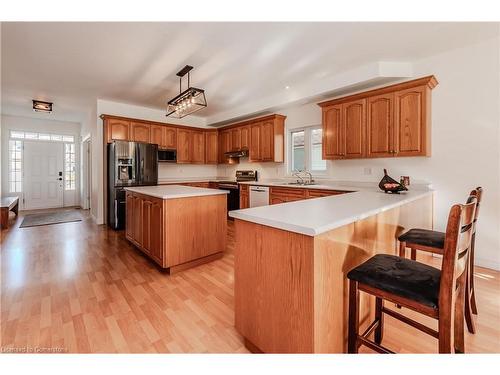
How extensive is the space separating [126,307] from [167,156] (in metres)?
4.08

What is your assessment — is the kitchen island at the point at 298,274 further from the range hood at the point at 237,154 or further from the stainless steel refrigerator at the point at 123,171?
the range hood at the point at 237,154

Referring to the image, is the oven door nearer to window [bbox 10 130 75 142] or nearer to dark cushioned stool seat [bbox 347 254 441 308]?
dark cushioned stool seat [bbox 347 254 441 308]

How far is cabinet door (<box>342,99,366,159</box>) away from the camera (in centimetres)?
346

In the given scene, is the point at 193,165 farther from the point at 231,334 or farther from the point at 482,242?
the point at 482,242

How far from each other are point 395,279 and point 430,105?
2925mm

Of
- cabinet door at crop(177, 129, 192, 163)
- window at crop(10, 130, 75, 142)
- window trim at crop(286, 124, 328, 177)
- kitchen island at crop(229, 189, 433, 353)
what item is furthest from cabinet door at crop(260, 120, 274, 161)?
window at crop(10, 130, 75, 142)

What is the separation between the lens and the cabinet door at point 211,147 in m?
6.30

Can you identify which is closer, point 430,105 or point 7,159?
point 430,105

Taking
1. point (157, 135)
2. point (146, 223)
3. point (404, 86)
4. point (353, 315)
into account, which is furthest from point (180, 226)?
point (157, 135)

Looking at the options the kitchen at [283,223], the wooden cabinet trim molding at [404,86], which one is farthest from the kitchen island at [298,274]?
the wooden cabinet trim molding at [404,86]

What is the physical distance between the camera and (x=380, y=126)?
3289mm
